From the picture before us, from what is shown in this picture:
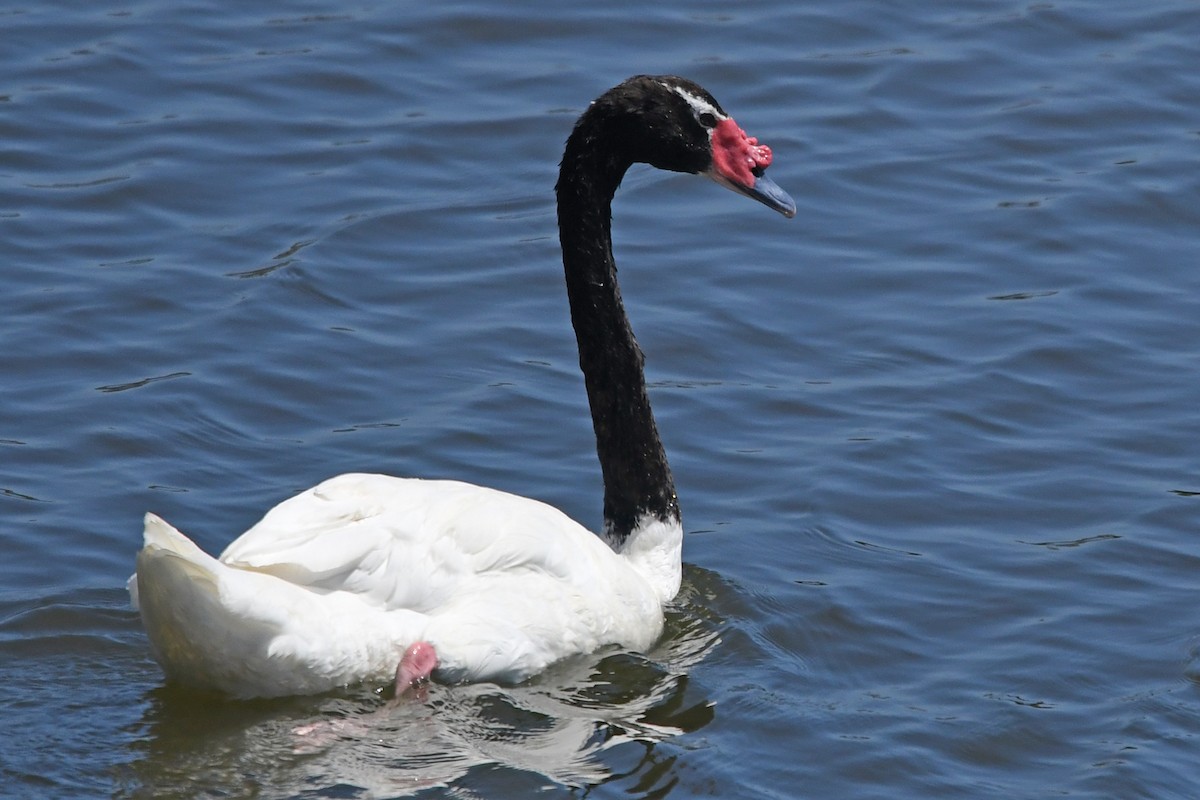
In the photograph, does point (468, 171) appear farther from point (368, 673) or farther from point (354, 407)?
point (368, 673)

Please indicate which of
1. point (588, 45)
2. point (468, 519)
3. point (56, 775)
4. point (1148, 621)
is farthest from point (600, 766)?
point (588, 45)

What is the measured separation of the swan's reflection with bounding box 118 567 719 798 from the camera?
7.26 m

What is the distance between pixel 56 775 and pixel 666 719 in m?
2.30

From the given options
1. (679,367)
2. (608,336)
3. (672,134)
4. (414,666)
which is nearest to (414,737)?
(414,666)

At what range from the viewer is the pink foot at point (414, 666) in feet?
24.9

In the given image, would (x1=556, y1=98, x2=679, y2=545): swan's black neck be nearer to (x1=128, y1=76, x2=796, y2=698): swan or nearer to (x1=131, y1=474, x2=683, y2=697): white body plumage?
(x1=128, y1=76, x2=796, y2=698): swan

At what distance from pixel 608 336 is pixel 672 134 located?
93 cm

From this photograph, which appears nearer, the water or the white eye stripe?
the water

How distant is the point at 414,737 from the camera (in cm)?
752

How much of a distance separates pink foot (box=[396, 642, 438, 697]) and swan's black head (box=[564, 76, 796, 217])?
8.26 feet

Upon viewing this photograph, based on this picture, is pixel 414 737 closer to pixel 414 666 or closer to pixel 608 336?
pixel 414 666

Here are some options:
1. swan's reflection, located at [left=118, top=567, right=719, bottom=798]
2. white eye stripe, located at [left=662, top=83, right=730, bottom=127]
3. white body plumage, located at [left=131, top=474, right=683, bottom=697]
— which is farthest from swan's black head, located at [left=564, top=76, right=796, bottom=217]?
swan's reflection, located at [left=118, top=567, right=719, bottom=798]

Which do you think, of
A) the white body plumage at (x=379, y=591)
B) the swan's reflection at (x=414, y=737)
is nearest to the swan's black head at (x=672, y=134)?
the white body plumage at (x=379, y=591)

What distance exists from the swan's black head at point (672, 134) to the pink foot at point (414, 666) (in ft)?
8.26
